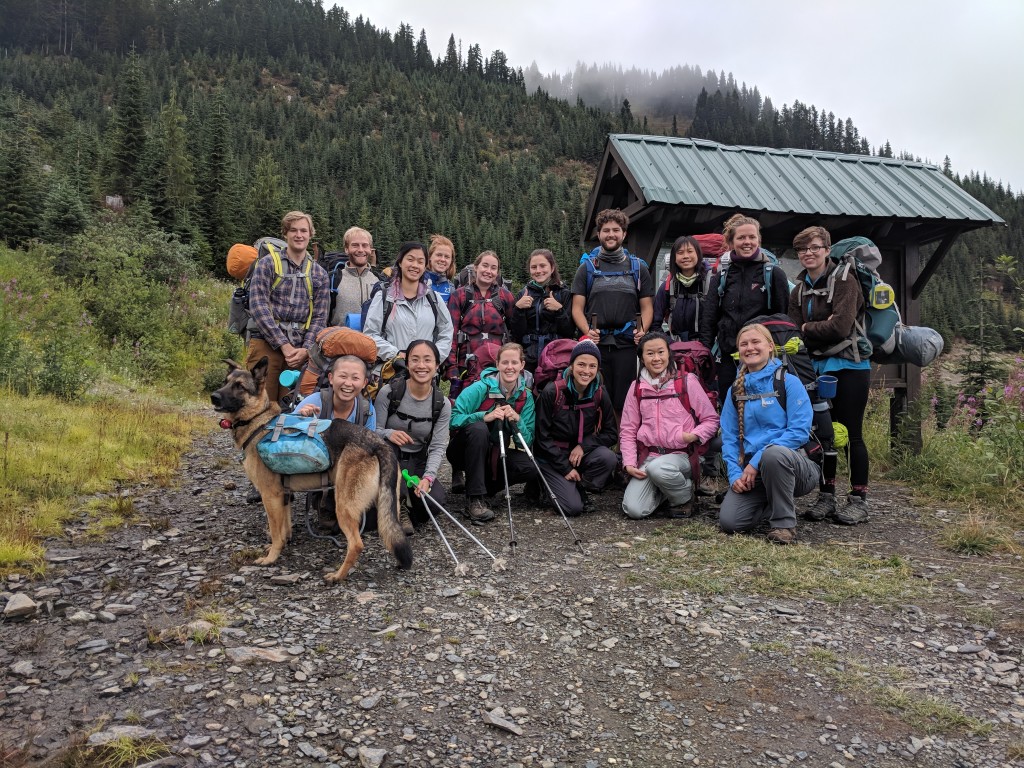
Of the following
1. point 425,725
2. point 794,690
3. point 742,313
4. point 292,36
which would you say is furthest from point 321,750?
point 292,36

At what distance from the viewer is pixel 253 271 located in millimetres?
5859

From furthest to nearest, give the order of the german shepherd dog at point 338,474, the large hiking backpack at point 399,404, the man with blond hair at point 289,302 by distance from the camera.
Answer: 1. the man with blond hair at point 289,302
2. the large hiking backpack at point 399,404
3. the german shepherd dog at point 338,474

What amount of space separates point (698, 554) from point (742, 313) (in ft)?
8.81

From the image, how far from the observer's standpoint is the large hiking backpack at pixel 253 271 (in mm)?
5840

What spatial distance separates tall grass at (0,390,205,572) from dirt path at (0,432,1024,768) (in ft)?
1.28

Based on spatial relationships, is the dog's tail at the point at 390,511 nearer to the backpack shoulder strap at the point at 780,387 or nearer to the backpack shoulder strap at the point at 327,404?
the backpack shoulder strap at the point at 327,404

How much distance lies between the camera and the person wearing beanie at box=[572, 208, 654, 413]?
682 centimetres

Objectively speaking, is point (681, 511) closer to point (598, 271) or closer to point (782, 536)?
point (782, 536)

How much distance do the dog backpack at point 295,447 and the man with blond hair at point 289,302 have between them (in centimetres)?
135

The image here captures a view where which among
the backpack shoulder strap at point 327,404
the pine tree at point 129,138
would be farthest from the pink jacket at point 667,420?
the pine tree at point 129,138

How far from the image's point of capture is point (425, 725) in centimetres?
276

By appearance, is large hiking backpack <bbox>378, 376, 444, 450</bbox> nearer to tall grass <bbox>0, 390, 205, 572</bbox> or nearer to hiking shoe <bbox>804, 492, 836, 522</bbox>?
tall grass <bbox>0, 390, 205, 572</bbox>

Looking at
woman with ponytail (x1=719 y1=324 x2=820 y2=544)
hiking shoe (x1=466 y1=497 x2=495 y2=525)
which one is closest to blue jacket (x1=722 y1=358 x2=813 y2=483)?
woman with ponytail (x1=719 y1=324 x2=820 y2=544)

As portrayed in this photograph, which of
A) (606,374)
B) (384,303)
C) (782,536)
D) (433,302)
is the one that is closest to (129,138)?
(384,303)
